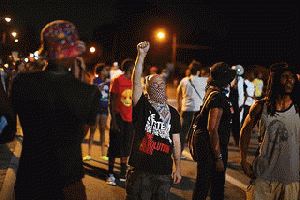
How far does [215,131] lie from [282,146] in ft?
2.74

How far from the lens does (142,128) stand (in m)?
3.56

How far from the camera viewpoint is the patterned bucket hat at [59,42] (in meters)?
2.45

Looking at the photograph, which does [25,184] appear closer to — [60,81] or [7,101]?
[7,101]

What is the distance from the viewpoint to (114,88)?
6219mm

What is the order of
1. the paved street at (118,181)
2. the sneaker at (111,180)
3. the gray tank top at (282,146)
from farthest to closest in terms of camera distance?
1. the sneaker at (111,180)
2. the paved street at (118,181)
3. the gray tank top at (282,146)

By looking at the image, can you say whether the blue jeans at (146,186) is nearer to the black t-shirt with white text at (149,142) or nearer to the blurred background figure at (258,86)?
the black t-shirt with white text at (149,142)

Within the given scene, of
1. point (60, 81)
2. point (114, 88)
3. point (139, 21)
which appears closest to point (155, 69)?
point (114, 88)

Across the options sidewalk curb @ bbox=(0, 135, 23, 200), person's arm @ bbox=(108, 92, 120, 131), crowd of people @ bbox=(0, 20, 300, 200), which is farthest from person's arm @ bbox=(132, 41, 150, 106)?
person's arm @ bbox=(108, 92, 120, 131)

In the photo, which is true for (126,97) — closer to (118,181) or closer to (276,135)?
(118,181)

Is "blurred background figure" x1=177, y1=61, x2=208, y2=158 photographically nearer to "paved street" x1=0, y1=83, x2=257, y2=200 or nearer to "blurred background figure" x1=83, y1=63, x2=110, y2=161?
"paved street" x1=0, y1=83, x2=257, y2=200

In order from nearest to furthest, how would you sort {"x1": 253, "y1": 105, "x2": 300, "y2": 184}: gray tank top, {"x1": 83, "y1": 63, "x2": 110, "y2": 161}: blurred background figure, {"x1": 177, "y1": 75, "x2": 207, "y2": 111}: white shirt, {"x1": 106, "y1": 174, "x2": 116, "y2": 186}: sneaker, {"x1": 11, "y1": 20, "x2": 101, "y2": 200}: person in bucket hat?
{"x1": 11, "y1": 20, "x2": 101, "y2": 200}: person in bucket hat < {"x1": 253, "y1": 105, "x2": 300, "y2": 184}: gray tank top < {"x1": 106, "y1": 174, "x2": 116, "y2": 186}: sneaker < {"x1": 83, "y1": 63, "x2": 110, "y2": 161}: blurred background figure < {"x1": 177, "y1": 75, "x2": 207, "y2": 111}: white shirt

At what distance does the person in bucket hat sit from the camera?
2.33m

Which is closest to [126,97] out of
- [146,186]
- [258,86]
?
[146,186]

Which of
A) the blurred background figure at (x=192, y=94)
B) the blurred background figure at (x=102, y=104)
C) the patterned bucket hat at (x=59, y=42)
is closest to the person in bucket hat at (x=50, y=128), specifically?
the patterned bucket hat at (x=59, y=42)
